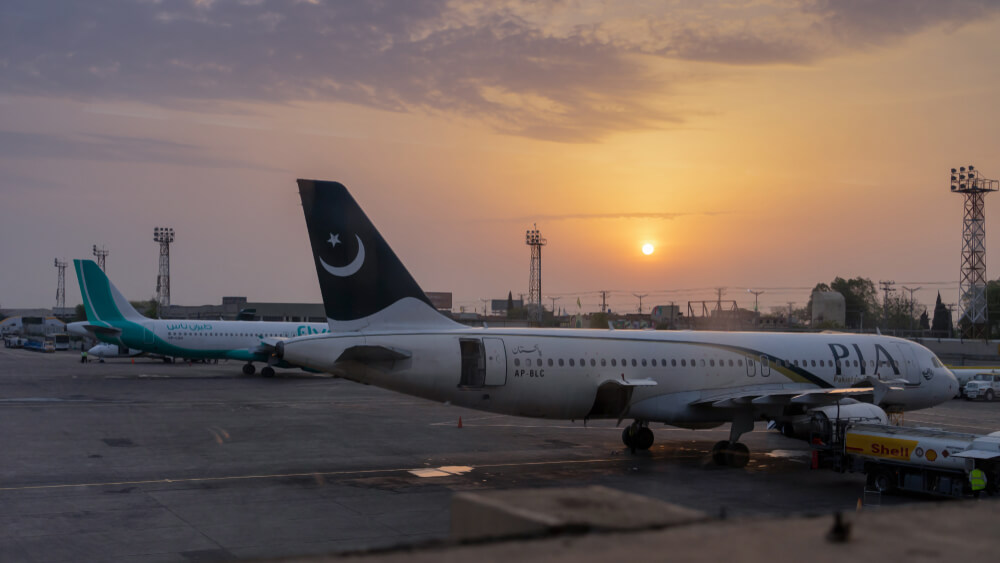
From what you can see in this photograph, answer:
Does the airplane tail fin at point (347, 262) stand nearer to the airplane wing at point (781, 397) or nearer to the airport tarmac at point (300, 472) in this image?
the airport tarmac at point (300, 472)

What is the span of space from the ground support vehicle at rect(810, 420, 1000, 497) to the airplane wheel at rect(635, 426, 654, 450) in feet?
20.5

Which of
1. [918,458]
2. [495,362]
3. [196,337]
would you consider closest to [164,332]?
[196,337]

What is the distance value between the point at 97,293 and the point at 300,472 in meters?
45.6

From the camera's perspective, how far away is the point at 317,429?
31.5 m

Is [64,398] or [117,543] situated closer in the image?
[117,543]

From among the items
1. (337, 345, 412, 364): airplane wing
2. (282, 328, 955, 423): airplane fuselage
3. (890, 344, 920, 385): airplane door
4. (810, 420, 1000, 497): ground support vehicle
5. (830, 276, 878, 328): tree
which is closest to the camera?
(810, 420, 1000, 497): ground support vehicle

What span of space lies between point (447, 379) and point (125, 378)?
133ft

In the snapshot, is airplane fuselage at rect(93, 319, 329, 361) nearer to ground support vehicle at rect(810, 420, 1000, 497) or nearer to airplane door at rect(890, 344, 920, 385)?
airplane door at rect(890, 344, 920, 385)

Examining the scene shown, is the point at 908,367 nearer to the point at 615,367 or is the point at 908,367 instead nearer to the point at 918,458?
the point at 918,458

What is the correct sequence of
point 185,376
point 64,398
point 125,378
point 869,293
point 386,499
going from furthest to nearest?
point 869,293 → point 185,376 → point 125,378 → point 64,398 → point 386,499

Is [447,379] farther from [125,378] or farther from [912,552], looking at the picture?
[125,378]

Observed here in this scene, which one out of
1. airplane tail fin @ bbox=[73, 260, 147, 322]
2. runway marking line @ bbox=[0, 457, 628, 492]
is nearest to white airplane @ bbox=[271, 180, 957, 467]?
runway marking line @ bbox=[0, 457, 628, 492]

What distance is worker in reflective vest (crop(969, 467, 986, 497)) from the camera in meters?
18.5

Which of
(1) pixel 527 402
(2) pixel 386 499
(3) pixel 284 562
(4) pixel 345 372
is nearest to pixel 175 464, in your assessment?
(4) pixel 345 372
